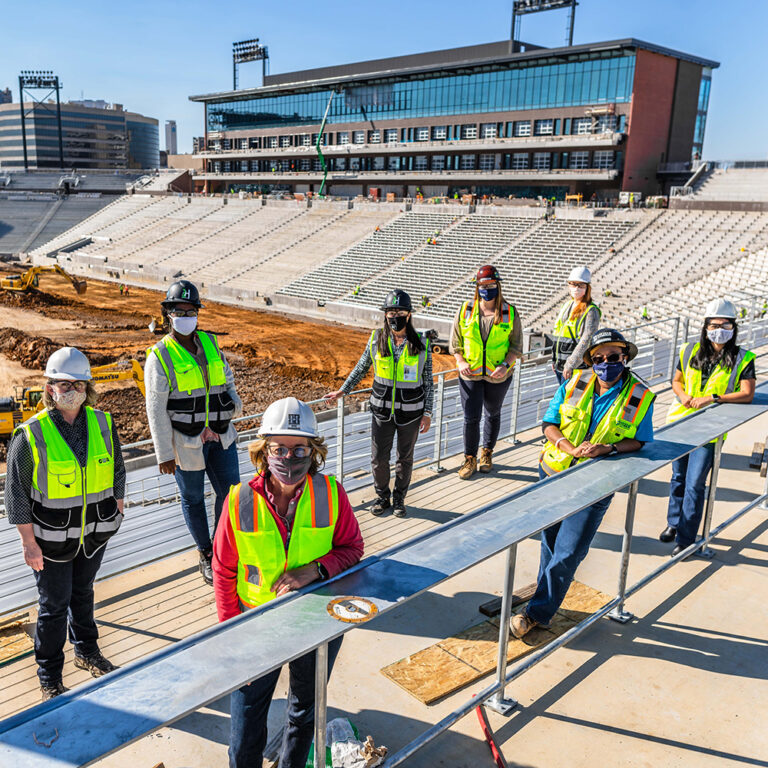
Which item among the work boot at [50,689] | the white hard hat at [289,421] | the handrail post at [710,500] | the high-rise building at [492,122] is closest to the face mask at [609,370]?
the handrail post at [710,500]

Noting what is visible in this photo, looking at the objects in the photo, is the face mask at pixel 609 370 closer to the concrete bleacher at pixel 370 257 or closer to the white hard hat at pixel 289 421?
the white hard hat at pixel 289 421

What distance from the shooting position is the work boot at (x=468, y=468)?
6.90m

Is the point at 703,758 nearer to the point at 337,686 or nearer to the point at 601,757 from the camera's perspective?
the point at 601,757

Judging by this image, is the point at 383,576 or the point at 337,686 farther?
the point at 337,686

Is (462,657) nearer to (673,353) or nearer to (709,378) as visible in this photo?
(709,378)

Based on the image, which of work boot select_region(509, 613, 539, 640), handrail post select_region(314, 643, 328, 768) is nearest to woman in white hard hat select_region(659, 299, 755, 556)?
work boot select_region(509, 613, 539, 640)

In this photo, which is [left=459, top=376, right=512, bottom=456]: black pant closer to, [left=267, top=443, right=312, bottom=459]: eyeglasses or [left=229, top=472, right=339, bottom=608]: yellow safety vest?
[left=229, top=472, right=339, bottom=608]: yellow safety vest

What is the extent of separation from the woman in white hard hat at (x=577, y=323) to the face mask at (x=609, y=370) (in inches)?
99.4

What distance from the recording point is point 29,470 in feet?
11.8

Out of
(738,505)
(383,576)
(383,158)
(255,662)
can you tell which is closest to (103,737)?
(255,662)

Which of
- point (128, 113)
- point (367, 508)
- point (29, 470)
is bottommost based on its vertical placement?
point (367, 508)

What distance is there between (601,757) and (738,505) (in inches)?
151

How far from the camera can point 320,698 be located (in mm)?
2379

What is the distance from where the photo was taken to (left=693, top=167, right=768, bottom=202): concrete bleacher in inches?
1719
